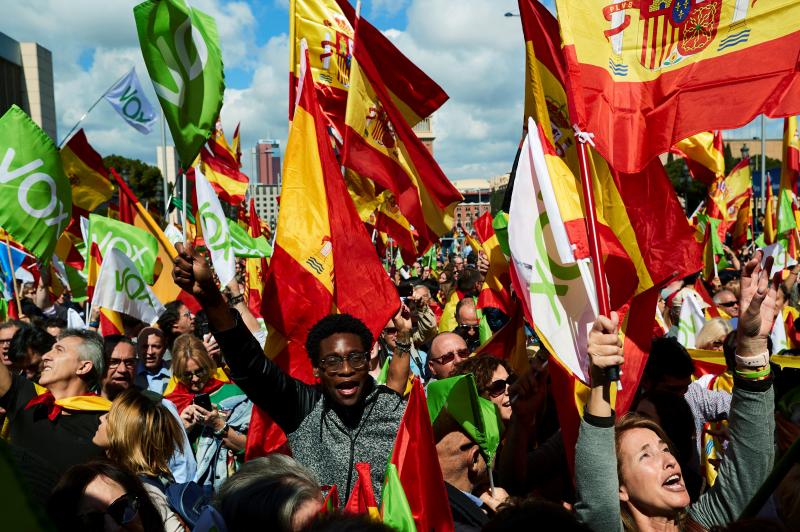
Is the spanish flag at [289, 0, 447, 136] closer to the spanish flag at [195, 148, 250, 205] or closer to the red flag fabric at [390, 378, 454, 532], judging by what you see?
the red flag fabric at [390, 378, 454, 532]

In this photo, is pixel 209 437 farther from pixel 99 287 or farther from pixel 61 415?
pixel 99 287

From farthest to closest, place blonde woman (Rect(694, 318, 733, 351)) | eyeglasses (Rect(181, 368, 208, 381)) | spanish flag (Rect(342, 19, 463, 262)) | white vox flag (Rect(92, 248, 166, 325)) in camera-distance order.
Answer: white vox flag (Rect(92, 248, 166, 325)) < spanish flag (Rect(342, 19, 463, 262)) < blonde woman (Rect(694, 318, 733, 351)) < eyeglasses (Rect(181, 368, 208, 381))

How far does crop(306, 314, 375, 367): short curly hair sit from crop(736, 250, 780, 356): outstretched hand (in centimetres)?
141

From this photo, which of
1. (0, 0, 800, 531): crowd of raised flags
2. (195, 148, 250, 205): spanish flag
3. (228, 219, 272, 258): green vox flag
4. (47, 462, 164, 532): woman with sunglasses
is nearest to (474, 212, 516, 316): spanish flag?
(0, 0, 800, 531): crowd of raised flags

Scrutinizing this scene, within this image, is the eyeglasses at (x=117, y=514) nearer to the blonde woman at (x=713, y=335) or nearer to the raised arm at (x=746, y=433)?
the raised arm at (x=746, y=433)

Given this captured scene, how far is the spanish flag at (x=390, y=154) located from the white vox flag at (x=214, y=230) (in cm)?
122

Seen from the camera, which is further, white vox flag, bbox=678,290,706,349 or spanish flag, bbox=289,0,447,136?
white vox flag, bbox=678,290,706,349

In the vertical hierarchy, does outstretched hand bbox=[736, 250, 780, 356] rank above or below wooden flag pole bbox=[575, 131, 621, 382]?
below

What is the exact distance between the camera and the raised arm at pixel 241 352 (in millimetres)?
2961

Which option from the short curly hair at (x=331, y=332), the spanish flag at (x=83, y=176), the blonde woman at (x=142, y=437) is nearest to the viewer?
the short curly hair at (x=331, y=332)

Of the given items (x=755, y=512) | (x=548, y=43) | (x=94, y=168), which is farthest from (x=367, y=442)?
A: (x=94, y=168)

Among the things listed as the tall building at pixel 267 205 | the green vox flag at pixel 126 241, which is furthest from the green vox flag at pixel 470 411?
the tall building at pixel 267 205

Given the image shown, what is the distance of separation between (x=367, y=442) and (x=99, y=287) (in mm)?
3904

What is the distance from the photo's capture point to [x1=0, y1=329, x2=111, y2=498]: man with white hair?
3613 mm
